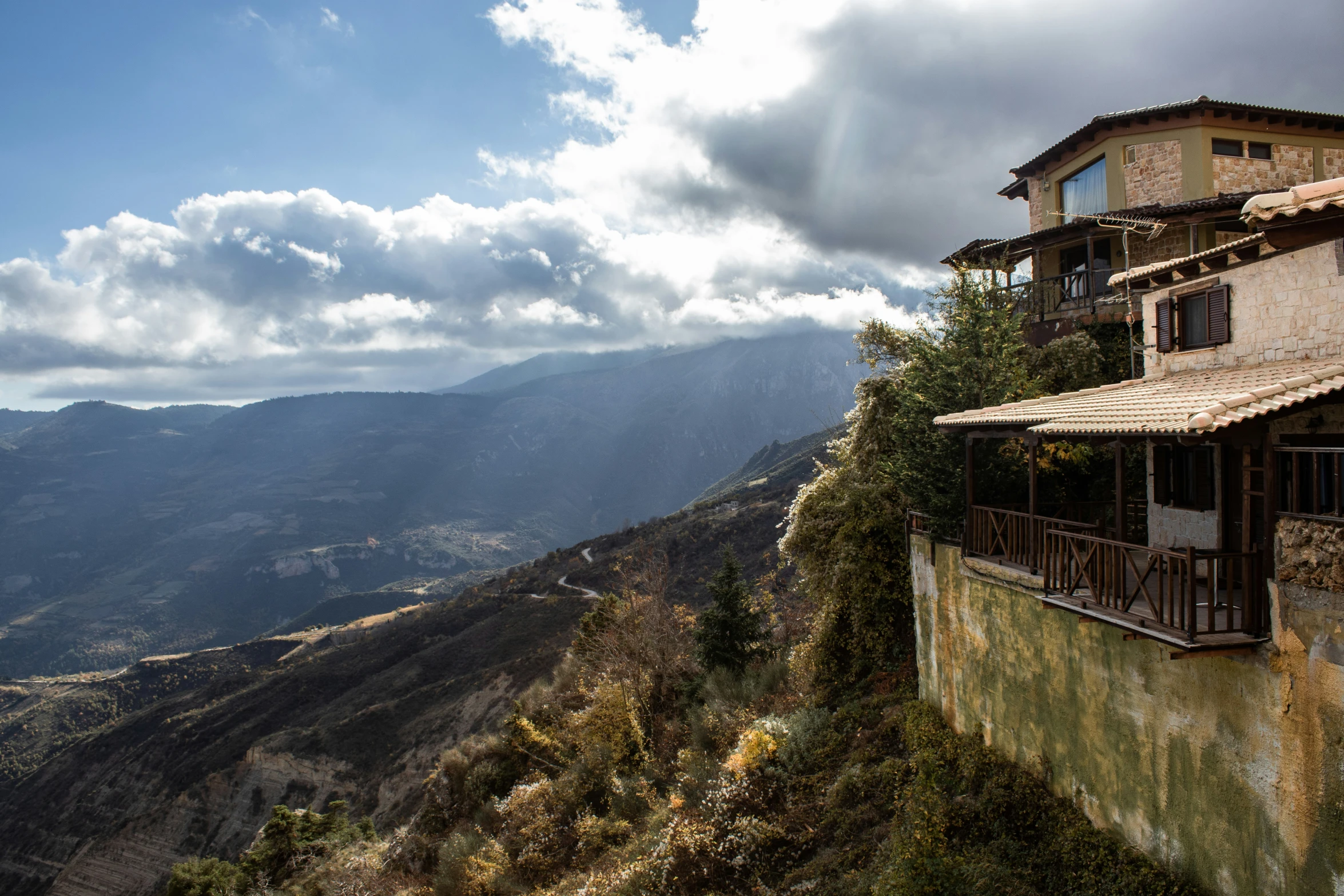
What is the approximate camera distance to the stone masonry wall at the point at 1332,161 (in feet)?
76.8

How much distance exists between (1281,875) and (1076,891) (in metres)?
2.85

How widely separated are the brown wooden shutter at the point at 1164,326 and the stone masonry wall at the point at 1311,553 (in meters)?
6.91

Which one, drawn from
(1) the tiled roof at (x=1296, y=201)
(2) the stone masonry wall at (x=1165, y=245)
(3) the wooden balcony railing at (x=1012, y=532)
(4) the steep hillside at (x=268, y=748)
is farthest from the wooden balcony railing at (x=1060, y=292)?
(4) the steep hillside at (x=268, y=748)

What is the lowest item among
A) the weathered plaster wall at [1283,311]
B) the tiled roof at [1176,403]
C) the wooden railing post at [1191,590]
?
the wooden railing post at [1191,590]

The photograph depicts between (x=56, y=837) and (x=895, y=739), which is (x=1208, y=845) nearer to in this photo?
(x=895, y=739)

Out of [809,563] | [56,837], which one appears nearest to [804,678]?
[809,563]

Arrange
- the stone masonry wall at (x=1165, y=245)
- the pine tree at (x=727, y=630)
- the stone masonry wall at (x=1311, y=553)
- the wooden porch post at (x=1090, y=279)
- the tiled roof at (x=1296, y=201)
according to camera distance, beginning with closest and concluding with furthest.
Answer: the stone masonry wall at (x=1311, y=553) → the tiled roof at (x=1296, y=201) → the wooden porch post at (x=1090, y=279) → the stone masonry wall at (x=1165, y=245) → the pine tree at (x=727, y=630)

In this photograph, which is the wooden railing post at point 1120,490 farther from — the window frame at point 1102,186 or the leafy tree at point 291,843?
the leafy tree at point 291,843

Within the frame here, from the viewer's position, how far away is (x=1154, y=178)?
23.2 meters

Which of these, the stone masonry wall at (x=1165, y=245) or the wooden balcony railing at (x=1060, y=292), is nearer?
the stone masonry wall at (x=1165, y=245)

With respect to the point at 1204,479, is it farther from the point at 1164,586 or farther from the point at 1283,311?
the point at 1164,586

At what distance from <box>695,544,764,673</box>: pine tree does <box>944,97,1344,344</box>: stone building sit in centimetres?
1407

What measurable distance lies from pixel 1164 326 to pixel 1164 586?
631cm

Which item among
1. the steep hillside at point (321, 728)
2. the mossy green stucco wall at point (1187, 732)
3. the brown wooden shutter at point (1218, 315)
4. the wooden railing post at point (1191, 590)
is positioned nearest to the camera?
the mossy green stucco wall at point (1187, 732)
